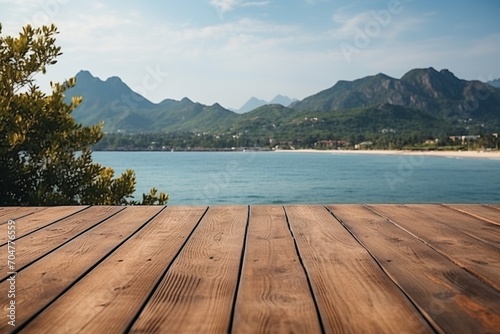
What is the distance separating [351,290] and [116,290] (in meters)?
0.63

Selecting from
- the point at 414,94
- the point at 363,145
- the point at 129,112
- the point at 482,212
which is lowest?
the point at 363,145

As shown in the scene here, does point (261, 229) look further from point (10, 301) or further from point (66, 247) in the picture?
point (10, 301)

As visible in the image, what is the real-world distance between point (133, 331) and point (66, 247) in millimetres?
893

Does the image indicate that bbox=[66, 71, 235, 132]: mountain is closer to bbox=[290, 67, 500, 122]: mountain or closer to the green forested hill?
the green forested hill

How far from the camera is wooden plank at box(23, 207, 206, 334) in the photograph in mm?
966

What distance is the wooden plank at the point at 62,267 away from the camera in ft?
3.63

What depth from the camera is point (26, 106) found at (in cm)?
436

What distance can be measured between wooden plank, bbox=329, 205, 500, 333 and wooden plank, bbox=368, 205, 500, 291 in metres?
0.04

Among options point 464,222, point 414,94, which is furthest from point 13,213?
point 414,94

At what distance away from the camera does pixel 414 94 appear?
449 ft

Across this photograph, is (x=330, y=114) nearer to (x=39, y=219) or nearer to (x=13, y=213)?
(x=13, y=213)

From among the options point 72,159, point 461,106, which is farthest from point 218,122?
point 72,159
